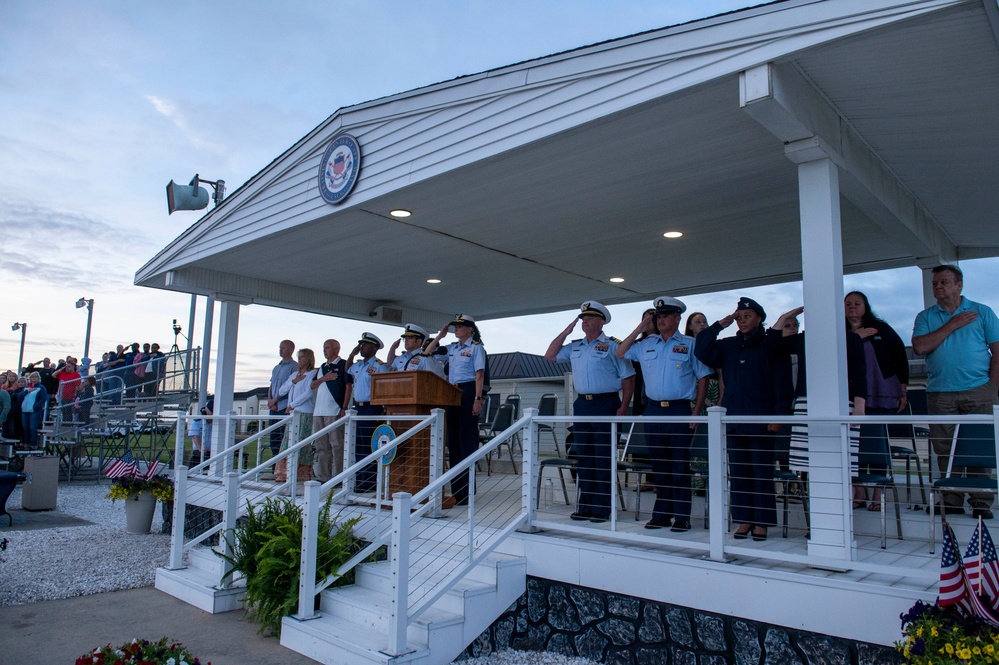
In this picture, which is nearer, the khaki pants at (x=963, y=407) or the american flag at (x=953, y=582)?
the american flag at (x=953, y=582)

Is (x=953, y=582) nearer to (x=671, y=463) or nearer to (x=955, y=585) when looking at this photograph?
(x=955, y=585)

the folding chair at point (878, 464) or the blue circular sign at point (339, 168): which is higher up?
the blue circular sign at point (339, 168)

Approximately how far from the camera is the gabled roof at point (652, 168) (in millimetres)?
3711

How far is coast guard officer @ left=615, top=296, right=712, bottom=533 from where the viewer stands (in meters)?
4.71

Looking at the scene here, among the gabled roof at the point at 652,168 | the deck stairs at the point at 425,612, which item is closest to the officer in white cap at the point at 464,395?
the deck stairs at the point at 425,612

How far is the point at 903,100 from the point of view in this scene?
13.5ft

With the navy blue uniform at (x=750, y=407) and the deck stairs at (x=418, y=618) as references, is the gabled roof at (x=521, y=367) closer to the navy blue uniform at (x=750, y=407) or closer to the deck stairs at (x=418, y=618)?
the deck stairs at (x=418, y=618)

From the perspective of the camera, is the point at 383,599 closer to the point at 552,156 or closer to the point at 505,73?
the point at 552,156

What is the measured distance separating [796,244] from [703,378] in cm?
285

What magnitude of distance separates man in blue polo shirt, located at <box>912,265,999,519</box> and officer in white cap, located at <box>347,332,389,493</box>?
4.87 m

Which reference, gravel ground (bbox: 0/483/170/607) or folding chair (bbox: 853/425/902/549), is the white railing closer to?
folding chair (bbox: 853/425/902/549)

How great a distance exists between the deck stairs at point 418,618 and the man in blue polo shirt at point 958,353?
2.97m

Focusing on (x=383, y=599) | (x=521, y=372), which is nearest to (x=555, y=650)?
(x=383, y=599)

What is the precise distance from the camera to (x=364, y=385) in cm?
745
